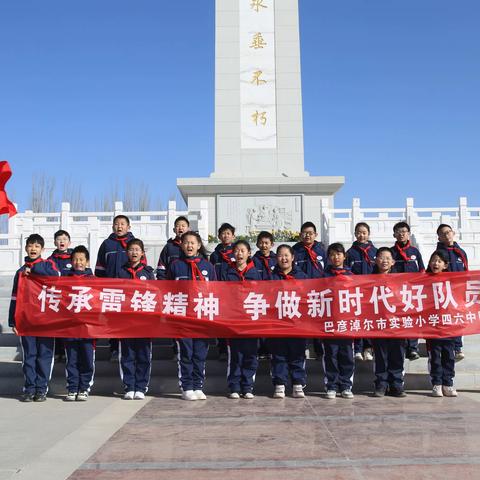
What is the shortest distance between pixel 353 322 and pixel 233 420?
180 centimetres

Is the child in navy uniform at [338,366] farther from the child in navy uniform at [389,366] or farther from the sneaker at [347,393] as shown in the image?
the child in navy uniform at [389,366]

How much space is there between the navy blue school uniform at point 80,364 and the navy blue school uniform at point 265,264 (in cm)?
186

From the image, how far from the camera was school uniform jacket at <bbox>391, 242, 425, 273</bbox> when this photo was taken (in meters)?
6.02

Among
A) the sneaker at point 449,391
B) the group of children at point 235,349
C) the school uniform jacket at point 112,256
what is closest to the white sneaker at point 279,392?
the group of children at point 235,349

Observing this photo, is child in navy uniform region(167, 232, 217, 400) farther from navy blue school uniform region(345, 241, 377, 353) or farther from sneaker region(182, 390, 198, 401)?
navy blue school uniform region(345, 241, 377, 353)

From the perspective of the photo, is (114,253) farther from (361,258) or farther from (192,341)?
(361,258)

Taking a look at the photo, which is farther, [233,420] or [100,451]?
[233,420]

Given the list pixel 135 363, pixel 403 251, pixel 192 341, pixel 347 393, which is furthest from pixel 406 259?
pixel 135 363

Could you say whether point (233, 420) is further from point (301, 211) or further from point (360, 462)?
point (301, 211)

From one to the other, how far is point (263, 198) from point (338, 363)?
31.9 feet

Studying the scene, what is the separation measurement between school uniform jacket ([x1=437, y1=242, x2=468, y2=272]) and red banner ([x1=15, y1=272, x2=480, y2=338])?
1.27ft

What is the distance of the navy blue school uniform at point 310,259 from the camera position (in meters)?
5.97

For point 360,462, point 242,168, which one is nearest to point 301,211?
point 242,168

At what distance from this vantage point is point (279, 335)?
17.3 feet
